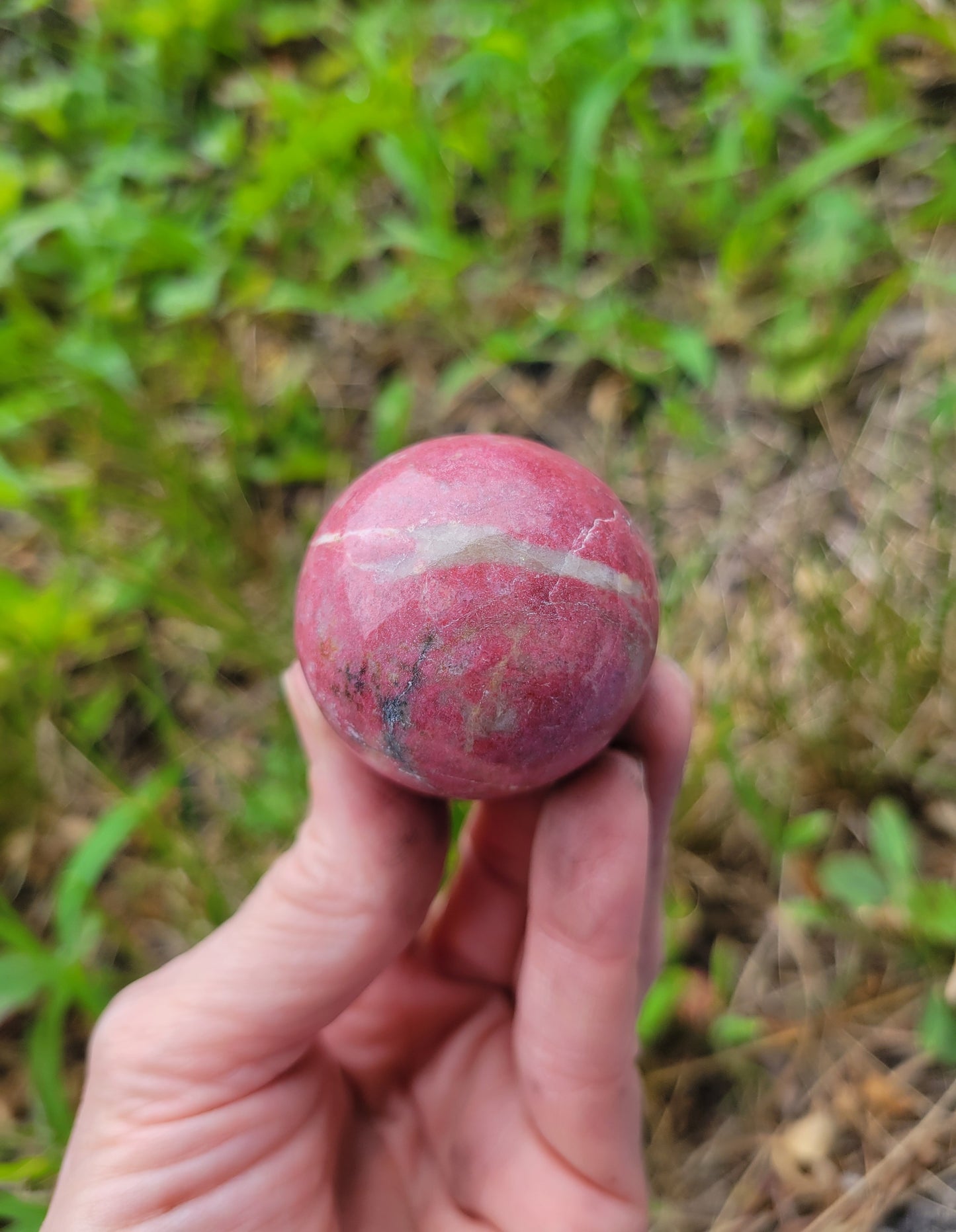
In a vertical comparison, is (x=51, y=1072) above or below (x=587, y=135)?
below

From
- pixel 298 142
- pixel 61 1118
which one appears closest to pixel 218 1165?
pixel 61 1118

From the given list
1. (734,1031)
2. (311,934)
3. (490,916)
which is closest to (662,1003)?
(734,1031)

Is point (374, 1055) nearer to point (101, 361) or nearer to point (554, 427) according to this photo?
point (554, 427)

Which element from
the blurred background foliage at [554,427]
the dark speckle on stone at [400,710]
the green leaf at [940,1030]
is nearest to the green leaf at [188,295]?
the blurred background foliage at [554,427]

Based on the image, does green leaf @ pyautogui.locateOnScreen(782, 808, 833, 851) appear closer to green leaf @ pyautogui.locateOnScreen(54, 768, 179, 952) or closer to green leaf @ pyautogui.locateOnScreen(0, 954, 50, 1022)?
green leaf @ pyautogui.locateOnScreen(54, 768, 179, 952)

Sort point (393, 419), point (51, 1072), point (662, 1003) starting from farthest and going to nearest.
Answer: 1. point (393, 419)
2. point (662, 1003)
3. point (51, 1072)
